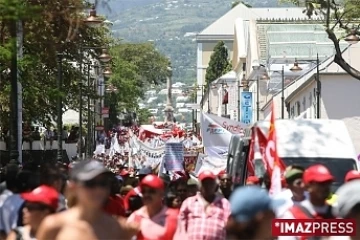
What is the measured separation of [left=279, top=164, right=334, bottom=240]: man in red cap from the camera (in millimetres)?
9648

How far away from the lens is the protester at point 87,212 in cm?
731

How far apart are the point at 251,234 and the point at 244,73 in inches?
3713

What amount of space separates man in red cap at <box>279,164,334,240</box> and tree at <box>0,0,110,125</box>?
768 centimetres

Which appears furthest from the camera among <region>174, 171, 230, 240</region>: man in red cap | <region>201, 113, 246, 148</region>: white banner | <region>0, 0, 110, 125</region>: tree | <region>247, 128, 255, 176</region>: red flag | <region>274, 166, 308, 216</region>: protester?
<region>201, 113, 246, 148</region>: white banner

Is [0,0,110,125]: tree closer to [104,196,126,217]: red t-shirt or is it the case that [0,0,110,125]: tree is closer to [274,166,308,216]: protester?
[104,196,126,217]: red t-shirt

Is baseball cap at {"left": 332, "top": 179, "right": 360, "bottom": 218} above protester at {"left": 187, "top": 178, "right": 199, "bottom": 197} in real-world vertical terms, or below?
above

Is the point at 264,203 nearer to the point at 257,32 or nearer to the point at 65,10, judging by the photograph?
the point at 65,10

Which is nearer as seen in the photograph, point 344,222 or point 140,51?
point 344,222

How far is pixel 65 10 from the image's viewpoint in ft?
75.5

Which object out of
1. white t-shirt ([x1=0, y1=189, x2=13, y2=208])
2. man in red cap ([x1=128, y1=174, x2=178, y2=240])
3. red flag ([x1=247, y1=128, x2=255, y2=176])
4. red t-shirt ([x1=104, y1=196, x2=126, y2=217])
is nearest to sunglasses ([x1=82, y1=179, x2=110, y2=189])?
man in red cap ([x1=128, y1=174, x2=178, y2=240])

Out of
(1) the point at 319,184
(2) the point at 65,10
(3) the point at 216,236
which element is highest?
(2) the point at 65,10

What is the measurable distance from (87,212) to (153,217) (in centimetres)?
384

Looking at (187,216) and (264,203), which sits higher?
(264,203)

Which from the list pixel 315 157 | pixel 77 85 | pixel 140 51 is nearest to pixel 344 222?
pixel 315 157
